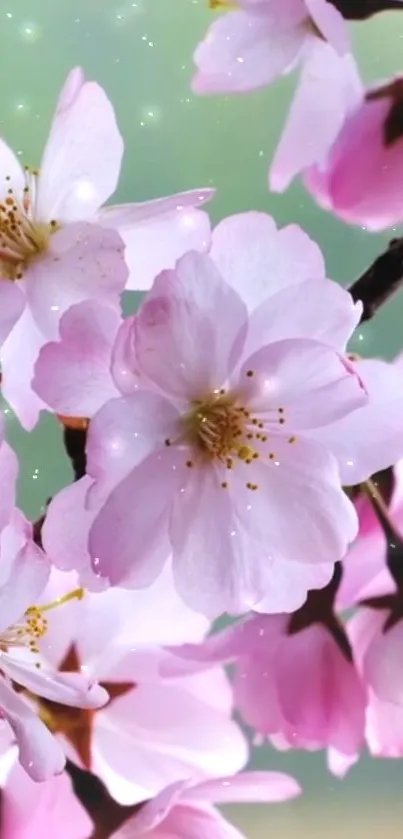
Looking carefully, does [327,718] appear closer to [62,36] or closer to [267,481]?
[267,481]

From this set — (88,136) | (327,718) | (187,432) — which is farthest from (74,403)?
(327,718)

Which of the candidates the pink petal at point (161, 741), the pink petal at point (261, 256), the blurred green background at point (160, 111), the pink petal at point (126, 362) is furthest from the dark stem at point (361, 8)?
the pink petal at point (161, 741)

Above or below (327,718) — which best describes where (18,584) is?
above

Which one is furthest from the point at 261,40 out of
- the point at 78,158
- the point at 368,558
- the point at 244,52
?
the point at 368,558

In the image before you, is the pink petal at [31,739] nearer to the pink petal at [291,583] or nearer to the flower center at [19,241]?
the pink petal at [291,583]

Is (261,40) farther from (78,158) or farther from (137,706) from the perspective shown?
(137,706)

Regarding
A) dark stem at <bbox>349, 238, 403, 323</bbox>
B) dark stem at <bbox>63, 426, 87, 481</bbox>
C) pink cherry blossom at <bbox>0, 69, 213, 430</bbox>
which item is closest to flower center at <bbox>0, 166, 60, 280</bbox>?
pink cherry blossom at <bbox>0, 69, 213, 430</bbox>
